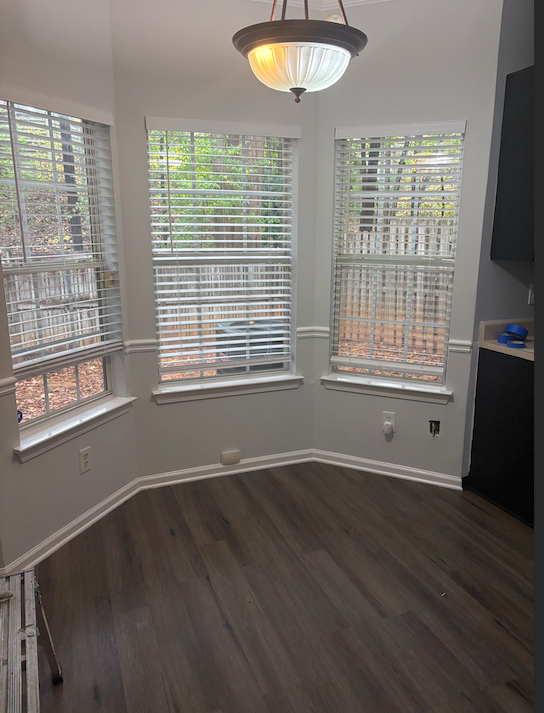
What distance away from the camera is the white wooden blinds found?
2568 millimetres

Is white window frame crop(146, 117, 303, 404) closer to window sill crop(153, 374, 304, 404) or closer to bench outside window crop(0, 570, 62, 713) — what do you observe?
window sill crop(153, 374, 304, 404)

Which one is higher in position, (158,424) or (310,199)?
(310,199)

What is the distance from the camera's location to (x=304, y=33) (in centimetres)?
186

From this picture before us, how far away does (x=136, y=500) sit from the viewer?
3.36m

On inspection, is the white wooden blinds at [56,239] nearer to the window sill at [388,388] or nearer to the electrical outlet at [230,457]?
the electrical outlet at [230,457]

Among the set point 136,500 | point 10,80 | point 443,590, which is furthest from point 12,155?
point 443,590

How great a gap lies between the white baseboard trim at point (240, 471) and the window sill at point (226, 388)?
1.59 ft

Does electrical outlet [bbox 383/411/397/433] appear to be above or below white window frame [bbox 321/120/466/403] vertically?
below

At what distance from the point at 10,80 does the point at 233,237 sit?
145 cm

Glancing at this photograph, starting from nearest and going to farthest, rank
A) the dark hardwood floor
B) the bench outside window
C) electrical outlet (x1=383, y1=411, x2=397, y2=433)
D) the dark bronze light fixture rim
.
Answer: the bench outside window, the dark bronze light fixture rim, the dark hardwood floor, electrical outlet (x1=383, y1=411, x2=397, y2=433)

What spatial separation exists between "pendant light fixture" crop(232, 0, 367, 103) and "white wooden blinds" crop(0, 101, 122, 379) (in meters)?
1.19

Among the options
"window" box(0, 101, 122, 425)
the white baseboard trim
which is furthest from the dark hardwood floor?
"window" box(0, 101, 122, 425)

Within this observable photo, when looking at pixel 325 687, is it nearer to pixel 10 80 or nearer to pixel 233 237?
pixel 233 237

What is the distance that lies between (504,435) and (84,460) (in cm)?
242
